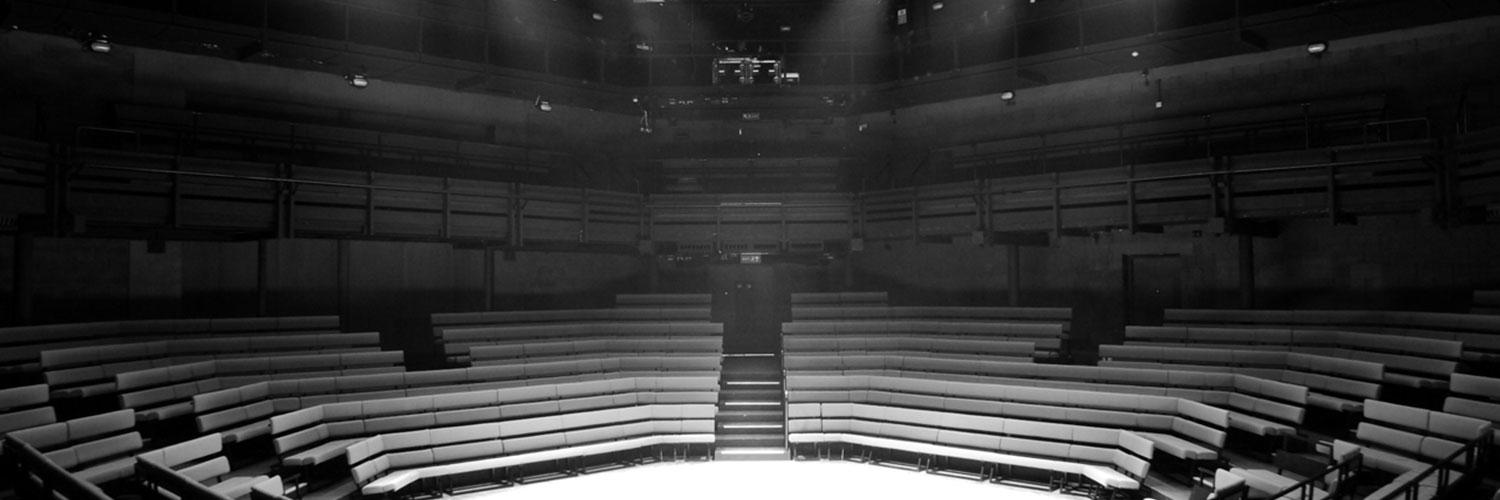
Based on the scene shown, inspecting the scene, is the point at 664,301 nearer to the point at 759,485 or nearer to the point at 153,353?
the point at 759,485

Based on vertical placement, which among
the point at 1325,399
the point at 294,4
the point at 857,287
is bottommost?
the point at 1325,399

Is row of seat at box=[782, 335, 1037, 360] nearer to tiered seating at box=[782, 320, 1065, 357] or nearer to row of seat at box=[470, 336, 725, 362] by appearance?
tiered seating at box=[782, 320, 1065, 357]

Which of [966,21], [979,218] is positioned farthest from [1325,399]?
[966,21]

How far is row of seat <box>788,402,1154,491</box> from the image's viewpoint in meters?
10.4

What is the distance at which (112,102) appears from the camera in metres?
12.7

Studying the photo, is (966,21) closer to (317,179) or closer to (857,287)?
(857,287)

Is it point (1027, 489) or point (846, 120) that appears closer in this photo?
point (1027, 489)

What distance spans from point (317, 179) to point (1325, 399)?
563 inches

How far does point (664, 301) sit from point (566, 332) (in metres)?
2.40

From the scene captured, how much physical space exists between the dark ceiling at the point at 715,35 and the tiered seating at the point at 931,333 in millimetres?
4226

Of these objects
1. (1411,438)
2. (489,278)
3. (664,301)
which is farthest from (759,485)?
(489,278)

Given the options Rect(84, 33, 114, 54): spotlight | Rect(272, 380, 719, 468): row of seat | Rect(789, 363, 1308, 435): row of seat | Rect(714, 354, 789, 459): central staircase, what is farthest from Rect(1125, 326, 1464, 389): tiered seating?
Rect(84, 33, 114, 54): spotlight

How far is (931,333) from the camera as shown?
49.7ft

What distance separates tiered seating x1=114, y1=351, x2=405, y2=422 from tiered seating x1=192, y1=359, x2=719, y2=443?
365 mm
